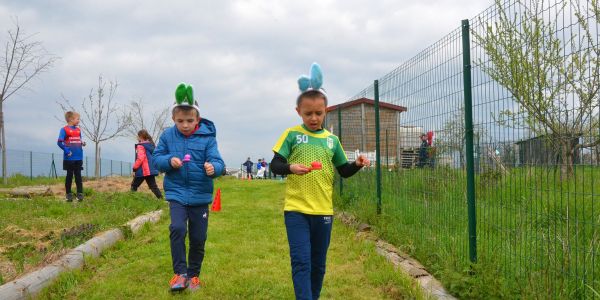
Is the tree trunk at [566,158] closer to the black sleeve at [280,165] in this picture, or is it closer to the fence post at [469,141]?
the fence post at [469,141]

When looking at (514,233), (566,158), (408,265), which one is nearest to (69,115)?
(408,265)

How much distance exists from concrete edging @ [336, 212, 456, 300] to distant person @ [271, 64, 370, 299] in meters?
1.14

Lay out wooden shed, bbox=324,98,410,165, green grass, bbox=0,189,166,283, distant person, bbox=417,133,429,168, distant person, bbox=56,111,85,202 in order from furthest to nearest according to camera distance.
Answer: distant person, bbox=56,111,85,202 < wooden shed, bbox=324,98,410,165 < distant person, bbox=417,133,429,168 < green grass, bbox=0,189,166,283

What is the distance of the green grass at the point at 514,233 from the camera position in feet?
11.8

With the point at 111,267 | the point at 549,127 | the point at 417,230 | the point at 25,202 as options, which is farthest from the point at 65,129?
the point at 549,127

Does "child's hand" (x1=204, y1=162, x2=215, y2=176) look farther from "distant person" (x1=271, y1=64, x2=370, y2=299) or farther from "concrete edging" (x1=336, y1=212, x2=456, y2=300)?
"concrete edging" (x1=336, y1=212, x2=456, y2=300)

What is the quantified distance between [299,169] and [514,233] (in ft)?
6.06

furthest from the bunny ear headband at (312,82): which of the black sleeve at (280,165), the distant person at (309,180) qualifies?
the black sleeve at (280,165)

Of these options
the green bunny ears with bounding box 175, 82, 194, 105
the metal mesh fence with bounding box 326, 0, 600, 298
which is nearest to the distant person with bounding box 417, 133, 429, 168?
the metal mesh fence with bounding box 326, 0, 600, 298

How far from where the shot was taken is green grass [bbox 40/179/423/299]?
4.58 m

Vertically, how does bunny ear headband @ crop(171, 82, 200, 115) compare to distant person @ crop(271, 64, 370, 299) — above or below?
above

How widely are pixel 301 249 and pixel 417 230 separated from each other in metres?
2.75

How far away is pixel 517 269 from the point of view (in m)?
4.15

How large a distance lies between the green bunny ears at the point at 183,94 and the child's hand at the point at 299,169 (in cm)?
159
